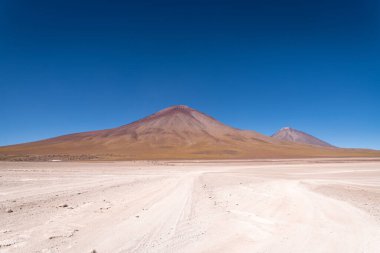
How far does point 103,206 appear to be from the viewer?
10.9m

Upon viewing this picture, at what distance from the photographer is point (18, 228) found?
24.2 feet

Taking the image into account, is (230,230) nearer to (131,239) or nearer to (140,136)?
(131,239)

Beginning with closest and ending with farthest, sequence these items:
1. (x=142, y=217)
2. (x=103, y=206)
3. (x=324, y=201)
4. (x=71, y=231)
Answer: (x=71, y=231) < (x=142, y=217) < (x=103, y=206) < (x=324, y=201)

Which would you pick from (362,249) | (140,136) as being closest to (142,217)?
(362,249)

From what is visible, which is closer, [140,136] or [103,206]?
[103,206]

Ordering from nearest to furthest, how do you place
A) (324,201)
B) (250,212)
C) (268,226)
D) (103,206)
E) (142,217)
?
(268,226)
(142,217)
(250,212)
(103,206)
(324,201)

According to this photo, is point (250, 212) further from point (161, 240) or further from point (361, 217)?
point (161, 240)

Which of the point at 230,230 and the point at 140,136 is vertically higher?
the point at 140,136

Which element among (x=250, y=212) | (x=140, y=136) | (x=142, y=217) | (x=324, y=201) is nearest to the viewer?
(x=142, y=217)

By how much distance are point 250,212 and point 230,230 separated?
9.02ft

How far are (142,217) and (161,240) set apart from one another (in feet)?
8.72

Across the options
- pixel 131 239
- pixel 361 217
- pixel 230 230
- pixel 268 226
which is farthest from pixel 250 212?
pixel 131 239

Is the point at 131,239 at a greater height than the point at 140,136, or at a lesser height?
lesser

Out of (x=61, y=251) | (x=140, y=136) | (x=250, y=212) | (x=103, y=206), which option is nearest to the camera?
(x=61, y=251)
